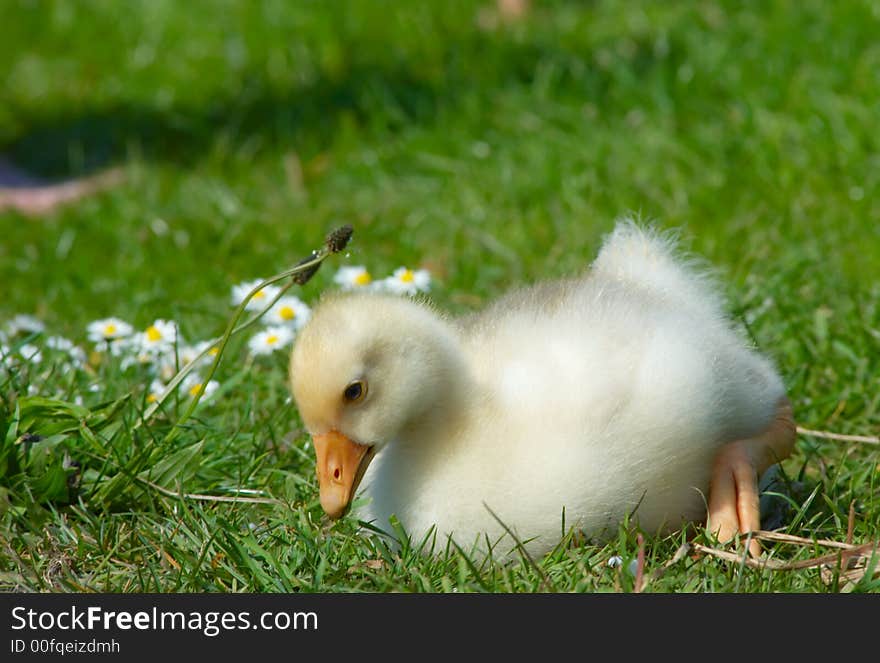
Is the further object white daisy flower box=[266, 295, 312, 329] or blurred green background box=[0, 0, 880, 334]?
blurred green background box=[0, 0, 880, 334]

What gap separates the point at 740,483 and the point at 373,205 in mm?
3273

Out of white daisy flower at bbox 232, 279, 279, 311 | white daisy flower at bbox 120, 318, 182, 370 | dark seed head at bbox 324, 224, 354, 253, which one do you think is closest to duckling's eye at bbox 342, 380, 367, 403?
dark seed head at bbox 324, 224, 354, 253

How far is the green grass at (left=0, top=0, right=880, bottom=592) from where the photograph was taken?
3.26 metres

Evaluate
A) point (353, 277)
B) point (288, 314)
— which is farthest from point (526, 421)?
point (353, 277)

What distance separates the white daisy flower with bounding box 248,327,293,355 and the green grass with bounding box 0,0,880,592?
2.7 inches

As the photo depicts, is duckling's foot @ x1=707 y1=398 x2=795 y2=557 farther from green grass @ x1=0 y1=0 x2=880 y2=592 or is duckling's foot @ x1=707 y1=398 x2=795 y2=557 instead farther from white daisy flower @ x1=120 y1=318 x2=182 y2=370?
white daisy flower @ x1=120 y1=318 x2=182 y2=370

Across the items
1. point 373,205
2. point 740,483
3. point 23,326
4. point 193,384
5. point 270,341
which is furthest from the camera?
point 373,205

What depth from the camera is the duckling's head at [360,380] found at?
3.03 metres

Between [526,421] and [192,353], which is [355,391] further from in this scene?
[192,353]

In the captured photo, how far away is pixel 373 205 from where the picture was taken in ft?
20.4

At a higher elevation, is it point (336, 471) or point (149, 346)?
point (149, 346)

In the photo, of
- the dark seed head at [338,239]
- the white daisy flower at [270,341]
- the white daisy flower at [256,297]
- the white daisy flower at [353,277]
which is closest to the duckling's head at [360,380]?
the dark seed head at [338,239]
